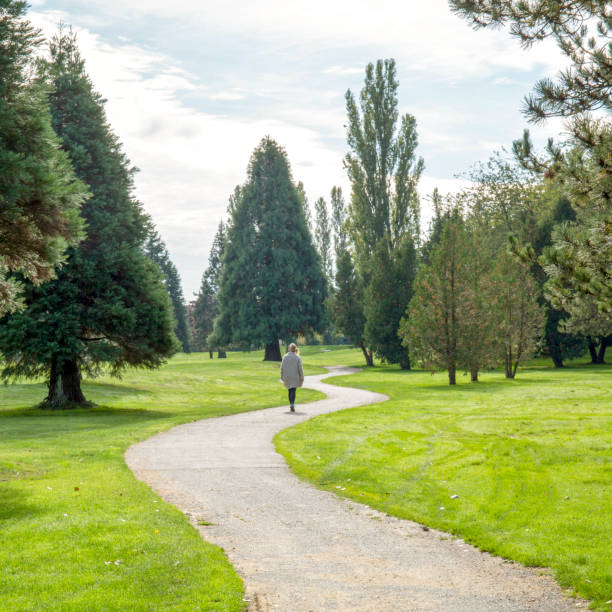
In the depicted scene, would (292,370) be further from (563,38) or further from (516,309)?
(516,309)

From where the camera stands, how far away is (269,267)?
56.9m

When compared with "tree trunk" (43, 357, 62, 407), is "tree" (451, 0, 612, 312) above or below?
above

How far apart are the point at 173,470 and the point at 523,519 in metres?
6.08

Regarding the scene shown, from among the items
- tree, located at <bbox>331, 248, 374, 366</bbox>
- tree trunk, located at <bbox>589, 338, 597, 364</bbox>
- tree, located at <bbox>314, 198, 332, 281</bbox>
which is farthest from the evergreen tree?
tree, located at <bbox>314, 198, 332, 281</bbox>

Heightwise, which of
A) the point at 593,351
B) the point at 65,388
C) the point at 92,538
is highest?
the point at 65,388

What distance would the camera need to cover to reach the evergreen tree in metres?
21.3

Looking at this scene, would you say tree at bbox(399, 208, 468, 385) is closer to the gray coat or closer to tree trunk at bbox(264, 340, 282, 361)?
the gray coat

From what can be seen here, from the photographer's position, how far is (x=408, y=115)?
54.2 meters

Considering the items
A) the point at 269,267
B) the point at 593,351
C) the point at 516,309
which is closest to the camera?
the point at 516,309

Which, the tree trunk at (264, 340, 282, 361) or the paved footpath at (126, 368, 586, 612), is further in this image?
the tree trunk at (264, 340, 282, 361)

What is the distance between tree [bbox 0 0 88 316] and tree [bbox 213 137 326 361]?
1735 inches

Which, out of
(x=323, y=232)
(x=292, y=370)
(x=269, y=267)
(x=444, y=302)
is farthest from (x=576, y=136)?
(x=323, y=232)

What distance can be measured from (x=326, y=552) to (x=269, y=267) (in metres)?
50.4

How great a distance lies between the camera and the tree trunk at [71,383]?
23.9 metres
